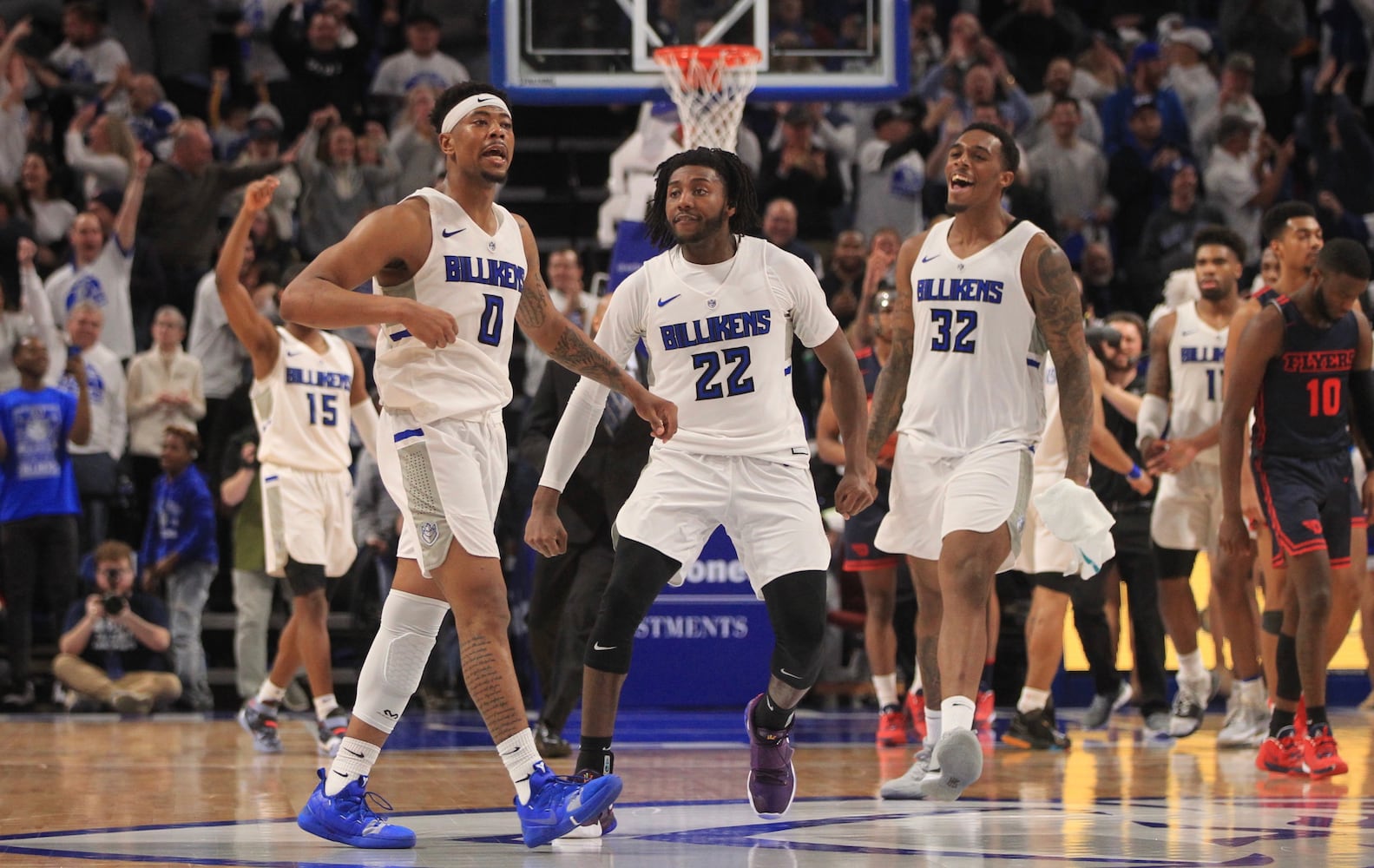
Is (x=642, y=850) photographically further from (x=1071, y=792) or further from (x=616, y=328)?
(x=1071, y=792)

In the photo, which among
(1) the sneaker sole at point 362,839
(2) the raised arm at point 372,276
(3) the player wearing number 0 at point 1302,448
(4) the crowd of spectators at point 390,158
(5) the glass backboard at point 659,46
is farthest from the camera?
(4) the crowd of spectators at point 390,158

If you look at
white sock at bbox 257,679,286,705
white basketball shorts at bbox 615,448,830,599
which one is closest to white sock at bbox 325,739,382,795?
white basketball shorts at bbox 615,448,830,599

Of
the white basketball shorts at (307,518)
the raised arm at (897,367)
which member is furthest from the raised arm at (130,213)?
the raised arm at (897,367)

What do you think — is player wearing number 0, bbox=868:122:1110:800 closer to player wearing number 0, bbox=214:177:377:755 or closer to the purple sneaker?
the purple sneaker

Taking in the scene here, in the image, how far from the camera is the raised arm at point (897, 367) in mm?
7312

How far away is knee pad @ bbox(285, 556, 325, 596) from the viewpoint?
362 inches

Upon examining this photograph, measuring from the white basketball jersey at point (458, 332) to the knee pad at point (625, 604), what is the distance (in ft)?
2.49

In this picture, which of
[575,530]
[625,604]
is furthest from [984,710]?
[625,604]

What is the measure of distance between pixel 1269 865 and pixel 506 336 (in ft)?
9.57

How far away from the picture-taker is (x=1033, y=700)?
9367mm

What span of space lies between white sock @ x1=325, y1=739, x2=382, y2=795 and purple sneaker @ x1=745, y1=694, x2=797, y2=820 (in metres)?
1.39

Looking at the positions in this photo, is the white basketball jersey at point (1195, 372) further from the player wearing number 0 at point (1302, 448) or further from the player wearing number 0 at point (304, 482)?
the player wearing number 0 at point (304, 482)

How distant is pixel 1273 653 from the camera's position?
9.20 meters

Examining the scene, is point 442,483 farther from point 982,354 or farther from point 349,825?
point 982,354
